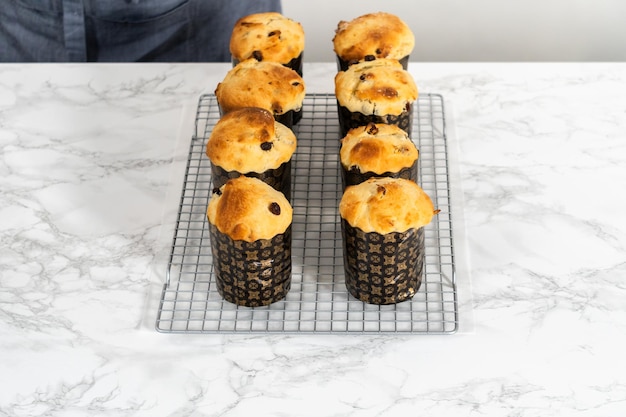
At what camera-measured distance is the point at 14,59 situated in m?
2.21

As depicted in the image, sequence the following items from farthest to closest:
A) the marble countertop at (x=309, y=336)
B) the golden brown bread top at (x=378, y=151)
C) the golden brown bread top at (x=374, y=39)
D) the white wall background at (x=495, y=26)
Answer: the white wall background at (x=495, y=26) < the golden brown bread top at (x=374, y=39) < the golden brown bread top at (x=378, y=151) < the marble countertop at (x=309, y=336)

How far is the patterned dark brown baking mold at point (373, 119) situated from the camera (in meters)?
1.50

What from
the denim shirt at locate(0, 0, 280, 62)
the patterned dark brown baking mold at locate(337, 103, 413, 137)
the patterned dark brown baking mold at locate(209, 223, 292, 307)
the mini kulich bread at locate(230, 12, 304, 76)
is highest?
the denim shirt at locate(0, 0, 280, 62)

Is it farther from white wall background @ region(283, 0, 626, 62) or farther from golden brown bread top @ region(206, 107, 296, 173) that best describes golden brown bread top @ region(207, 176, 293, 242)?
white wall background @ region(283, 0, 626, 62)

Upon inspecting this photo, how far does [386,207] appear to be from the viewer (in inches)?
49.8

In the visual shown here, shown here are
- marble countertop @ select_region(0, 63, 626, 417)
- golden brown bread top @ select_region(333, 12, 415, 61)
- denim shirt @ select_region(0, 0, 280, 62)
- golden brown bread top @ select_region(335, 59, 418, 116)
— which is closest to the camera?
marble countertop @ select_region(0, 63, 626, 417)

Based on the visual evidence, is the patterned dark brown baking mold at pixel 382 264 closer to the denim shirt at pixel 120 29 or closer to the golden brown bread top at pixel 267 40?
the golden brown bread top at pixel 267 40

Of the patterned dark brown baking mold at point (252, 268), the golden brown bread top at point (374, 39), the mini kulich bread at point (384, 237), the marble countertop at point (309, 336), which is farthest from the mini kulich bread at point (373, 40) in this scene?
the patterned dark brown baking mold at point (252, 268)

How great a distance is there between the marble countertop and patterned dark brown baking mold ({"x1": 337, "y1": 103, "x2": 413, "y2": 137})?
17cm

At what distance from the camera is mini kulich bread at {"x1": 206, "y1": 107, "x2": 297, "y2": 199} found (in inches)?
54.7

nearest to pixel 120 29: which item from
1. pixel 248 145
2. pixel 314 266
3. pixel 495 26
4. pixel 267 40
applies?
pixel 267 40

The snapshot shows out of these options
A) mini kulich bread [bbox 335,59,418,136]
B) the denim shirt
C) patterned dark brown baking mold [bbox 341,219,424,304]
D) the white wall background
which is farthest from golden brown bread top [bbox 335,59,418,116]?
the white wall background

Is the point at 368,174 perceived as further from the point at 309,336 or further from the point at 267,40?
the point at 267,40

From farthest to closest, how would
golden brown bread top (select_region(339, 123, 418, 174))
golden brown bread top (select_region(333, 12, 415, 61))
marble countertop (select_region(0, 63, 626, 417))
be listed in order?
golden brown bread top (select_region(333, 12, 415, 61)) < golden brown bread top (select_region(339, 123, 418, 174)) < marble countertop (select_region(0, 63, 626, 417))
